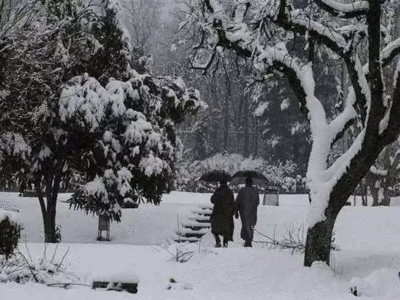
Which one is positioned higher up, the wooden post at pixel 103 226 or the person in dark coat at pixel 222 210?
the person in dark coat at pixel 222 210

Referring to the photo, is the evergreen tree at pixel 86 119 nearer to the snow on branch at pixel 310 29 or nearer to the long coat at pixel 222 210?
the long coat at pixel 222 210

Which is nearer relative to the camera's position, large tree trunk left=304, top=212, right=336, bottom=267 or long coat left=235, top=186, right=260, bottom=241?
large tree trunk left=304, top=212, right=336, bottom=267

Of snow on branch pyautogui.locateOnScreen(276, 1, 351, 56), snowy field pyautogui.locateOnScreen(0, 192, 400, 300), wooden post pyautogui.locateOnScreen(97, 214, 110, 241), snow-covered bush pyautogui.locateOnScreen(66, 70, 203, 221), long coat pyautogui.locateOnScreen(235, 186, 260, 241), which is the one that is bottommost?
wooden post pyautogui.locateOnScreen(97, 214, 110, 241)

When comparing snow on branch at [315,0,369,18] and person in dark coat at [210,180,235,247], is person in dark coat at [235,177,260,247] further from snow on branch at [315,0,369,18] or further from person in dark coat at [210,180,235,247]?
snow on branch at [315,0,369,18]

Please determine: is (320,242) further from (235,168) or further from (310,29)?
(235,168)

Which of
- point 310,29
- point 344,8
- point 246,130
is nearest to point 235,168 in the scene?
point 246,130

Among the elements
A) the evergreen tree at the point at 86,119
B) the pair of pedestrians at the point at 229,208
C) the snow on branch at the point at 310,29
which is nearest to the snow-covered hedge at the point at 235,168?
the evergreen tree at the point at 86,119

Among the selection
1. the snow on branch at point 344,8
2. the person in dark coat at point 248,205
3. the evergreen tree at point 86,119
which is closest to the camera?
the snow on branch at point 344,8

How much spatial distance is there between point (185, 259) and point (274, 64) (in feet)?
11.5

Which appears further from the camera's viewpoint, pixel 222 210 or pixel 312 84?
pixel 222 210

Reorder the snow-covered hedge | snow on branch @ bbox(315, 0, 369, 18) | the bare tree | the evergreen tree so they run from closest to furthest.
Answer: snow on branch @ bbox(315, 0, 369, 18) < the bare tree < the evergreen tree < the snow-covered hedge

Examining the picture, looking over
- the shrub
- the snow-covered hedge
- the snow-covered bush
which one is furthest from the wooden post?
the snow-covered hedge

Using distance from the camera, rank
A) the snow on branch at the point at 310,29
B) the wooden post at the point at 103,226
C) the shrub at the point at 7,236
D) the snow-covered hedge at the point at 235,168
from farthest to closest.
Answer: the snow-covered hedge at the point at 235,168 → the wooden post at the point at 103,226 → the snow on branch at the point at 310,29 → the shrub at the point at 7,236

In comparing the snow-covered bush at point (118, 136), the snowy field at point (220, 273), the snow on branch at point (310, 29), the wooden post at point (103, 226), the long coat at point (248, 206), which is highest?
the snow on branch at point (310, 29)
